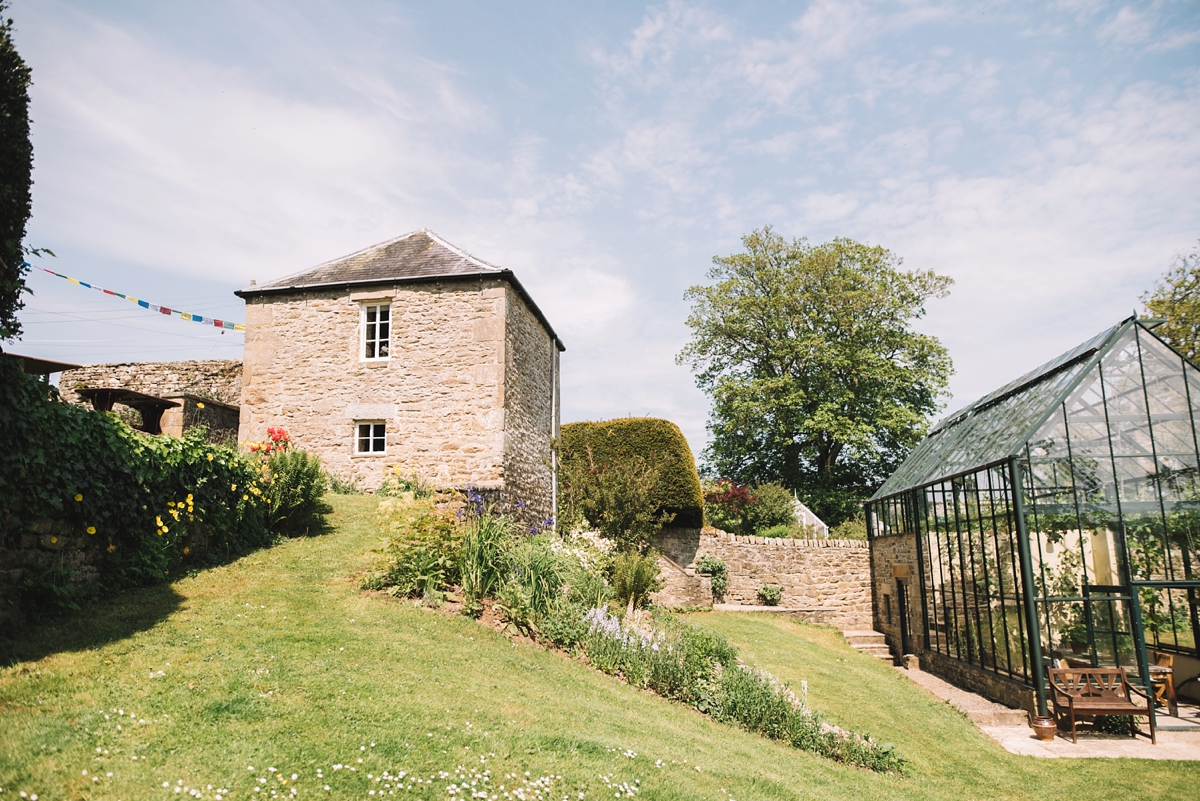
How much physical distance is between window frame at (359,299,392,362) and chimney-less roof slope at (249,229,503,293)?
1.79ft

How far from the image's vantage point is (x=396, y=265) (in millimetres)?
15781

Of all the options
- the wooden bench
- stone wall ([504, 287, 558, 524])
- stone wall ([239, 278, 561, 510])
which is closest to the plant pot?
the wooden bench

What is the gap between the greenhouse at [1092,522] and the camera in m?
9.91

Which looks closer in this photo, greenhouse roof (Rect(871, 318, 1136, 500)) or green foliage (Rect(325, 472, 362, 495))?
greenhouse roof (Rect(871, 318, 1136, 500))

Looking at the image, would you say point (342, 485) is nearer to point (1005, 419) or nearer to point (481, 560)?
point (481, 560)

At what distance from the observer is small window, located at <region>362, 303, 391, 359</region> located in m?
15.3

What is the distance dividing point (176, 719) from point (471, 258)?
1191cm

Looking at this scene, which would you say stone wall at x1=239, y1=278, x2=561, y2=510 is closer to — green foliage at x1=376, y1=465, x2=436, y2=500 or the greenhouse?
green foliage at x1=376, y1=465, x2=436, y2=500

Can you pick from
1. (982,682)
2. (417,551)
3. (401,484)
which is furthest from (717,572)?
(417,551)

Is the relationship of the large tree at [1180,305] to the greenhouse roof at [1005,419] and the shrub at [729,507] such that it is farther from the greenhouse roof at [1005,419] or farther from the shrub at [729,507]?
the shrub at [729,507]

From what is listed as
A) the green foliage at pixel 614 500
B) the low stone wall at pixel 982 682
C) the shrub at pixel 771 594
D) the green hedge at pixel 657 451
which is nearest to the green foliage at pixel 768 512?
the shrub at pixel 771 594

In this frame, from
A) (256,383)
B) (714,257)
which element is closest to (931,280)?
(714,257)

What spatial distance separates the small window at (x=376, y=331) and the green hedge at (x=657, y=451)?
5210 mm

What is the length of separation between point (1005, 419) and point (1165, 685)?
4.36 m
